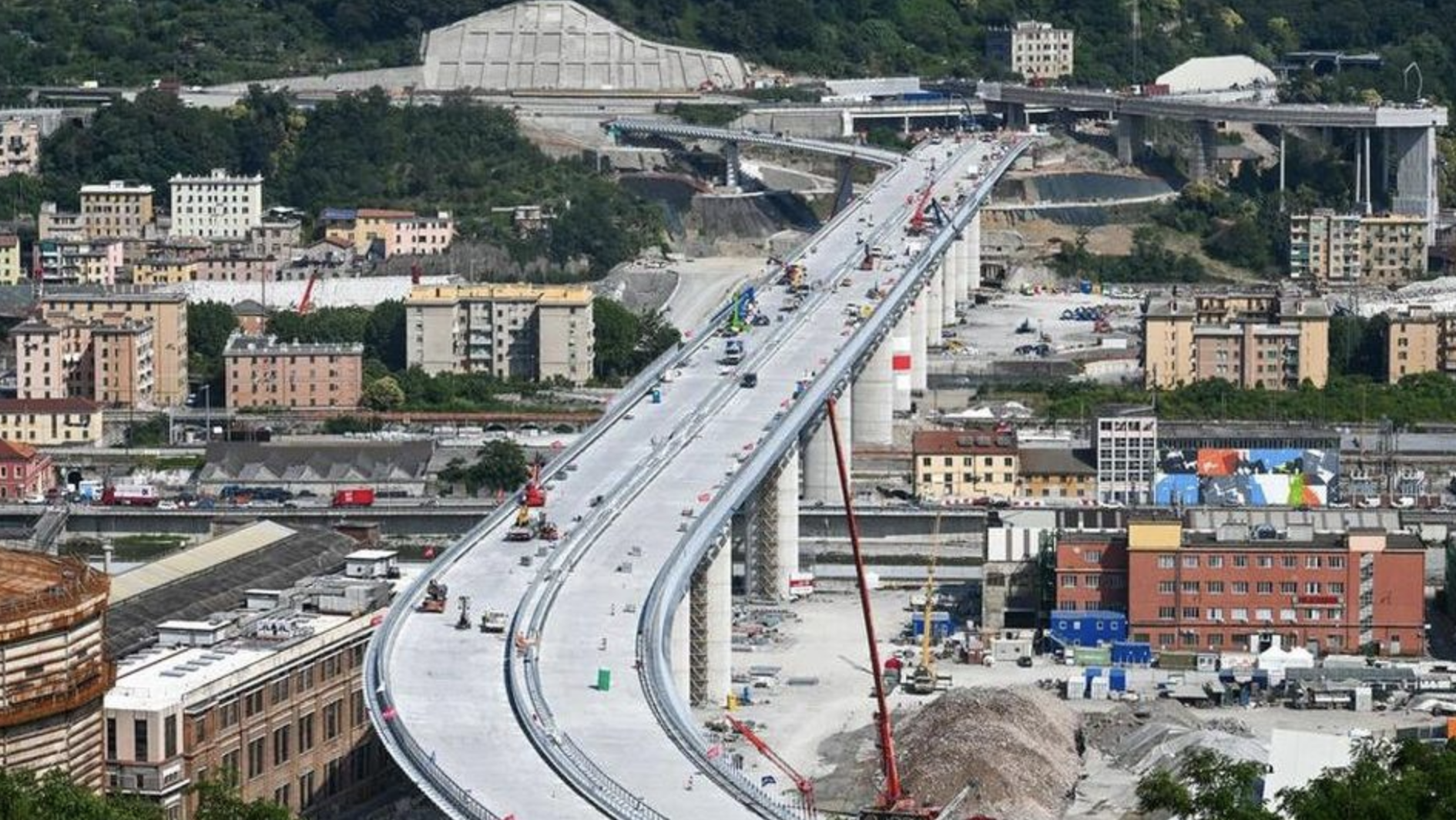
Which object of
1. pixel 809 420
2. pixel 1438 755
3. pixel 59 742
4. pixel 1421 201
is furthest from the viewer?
pixel 1421 201

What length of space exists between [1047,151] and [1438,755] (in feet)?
166

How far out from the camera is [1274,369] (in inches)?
2360

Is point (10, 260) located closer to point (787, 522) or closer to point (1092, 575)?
point (787, 522)

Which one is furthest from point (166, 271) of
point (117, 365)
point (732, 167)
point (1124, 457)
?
point (1124, 457)

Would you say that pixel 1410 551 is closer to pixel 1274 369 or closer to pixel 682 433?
pixel 682 433

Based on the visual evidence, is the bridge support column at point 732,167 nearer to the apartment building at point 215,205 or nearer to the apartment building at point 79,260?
the apartment building at point 215,205

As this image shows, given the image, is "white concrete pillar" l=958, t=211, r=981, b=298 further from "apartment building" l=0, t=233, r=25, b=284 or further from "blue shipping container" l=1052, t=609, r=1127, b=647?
"blue shipping container" l=1052, t=609, r=1127, b=647

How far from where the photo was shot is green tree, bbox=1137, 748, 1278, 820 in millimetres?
28156

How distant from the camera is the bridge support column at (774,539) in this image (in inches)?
1810

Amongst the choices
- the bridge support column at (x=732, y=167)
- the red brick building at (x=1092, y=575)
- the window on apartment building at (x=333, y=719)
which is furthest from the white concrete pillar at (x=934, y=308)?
the window on apartment building at (x=333, y=719)

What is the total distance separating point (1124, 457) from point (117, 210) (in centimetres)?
2471

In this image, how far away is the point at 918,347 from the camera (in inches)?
2357

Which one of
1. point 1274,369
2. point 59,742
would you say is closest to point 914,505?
point 1274,369

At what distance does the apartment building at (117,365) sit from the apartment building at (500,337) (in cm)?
422
